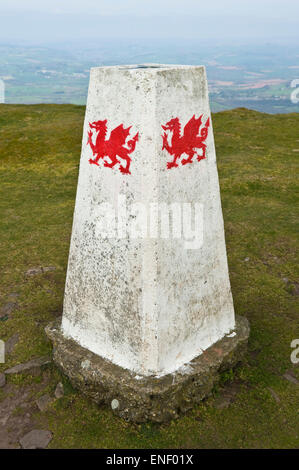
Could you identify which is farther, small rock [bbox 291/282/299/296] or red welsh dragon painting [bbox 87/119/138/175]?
small rock [bbox 291/282/299/296]

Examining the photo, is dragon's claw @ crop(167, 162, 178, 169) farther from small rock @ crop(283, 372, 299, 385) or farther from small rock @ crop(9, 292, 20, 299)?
small rock @ crop(9, 292, 20, 299)

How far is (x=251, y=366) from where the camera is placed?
688cm

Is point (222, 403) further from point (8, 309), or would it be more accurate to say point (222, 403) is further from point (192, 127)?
point (8, 309)

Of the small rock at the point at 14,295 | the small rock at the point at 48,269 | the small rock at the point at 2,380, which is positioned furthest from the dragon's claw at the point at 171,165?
the small rock at the point at 48,269

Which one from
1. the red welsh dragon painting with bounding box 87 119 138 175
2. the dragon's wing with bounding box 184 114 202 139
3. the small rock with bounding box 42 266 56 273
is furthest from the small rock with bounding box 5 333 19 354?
the dragon's wing with bounding box 184 114 202 139

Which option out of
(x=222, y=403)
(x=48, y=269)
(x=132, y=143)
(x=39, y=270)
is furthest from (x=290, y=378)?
(x=39, y=270)

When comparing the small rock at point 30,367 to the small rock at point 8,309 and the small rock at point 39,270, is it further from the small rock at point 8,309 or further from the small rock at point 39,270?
the small rock at point 39,270

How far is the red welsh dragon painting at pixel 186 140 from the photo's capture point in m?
5.24

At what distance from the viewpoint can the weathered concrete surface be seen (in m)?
5.14

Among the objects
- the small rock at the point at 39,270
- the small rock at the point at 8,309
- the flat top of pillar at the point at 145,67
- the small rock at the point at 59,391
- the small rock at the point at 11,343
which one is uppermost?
the flat top of pillar at the point at 145,67

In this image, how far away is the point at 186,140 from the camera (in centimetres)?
549

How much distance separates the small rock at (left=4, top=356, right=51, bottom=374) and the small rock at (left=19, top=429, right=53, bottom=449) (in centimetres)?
127

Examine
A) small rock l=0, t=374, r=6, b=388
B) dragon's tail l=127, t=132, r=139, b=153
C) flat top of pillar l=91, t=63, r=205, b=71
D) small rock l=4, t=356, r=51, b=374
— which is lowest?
small rock l=0, t=374, r=6, b=388

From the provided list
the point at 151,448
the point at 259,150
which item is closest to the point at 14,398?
the point at 151,448
